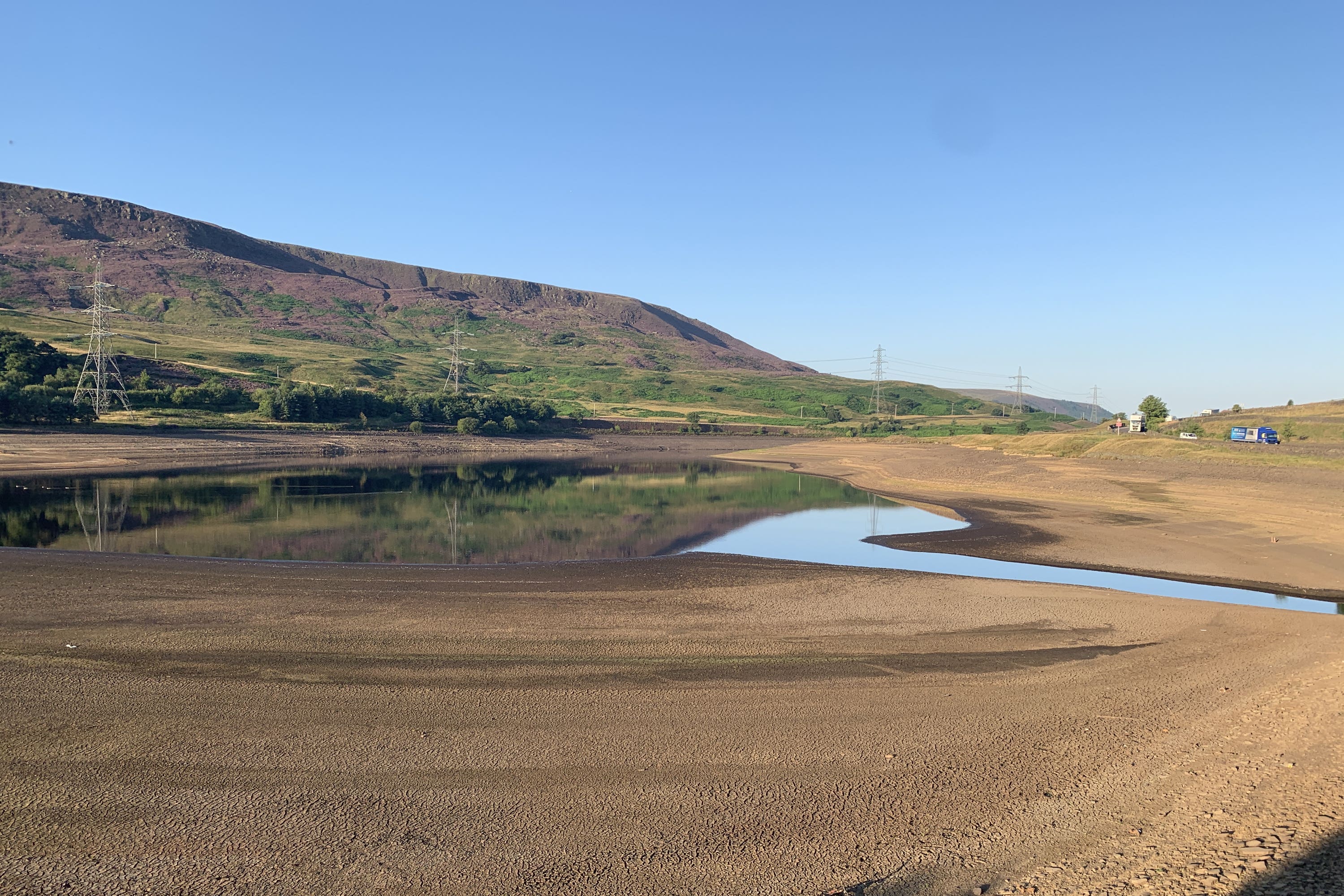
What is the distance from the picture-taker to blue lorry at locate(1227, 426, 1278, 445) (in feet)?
189

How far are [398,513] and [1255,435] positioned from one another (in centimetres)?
6072

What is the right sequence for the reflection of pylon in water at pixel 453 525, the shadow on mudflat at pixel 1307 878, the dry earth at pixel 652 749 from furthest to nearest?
1. the reflection of pylon in water at pixel 453 525
2. the dry earth at pixel 652 749
3. the shadow on mudflat at pixel 1307 878

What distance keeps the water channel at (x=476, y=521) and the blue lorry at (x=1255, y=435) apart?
1226 inches

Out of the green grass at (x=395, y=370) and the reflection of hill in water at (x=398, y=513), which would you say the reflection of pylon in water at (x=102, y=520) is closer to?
the reflection of hill in water at (x=398, y=513)

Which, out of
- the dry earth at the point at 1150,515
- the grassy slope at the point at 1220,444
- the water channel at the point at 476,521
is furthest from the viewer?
the grassy slope at the point at 1220,444

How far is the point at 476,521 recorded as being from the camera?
1394 inches

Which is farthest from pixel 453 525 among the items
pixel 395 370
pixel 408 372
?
pixel 408 372

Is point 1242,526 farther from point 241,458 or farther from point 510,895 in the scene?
point 241,458

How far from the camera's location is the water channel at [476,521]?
25.2m

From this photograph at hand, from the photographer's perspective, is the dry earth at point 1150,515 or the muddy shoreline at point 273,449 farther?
the muddy shoreline at point 273,449

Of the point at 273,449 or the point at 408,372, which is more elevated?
the point at 408,372

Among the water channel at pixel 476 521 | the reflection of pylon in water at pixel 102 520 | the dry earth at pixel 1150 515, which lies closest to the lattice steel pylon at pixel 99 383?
the water channel at pixel 476 521

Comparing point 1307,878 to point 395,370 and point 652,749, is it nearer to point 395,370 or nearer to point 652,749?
point 652,749

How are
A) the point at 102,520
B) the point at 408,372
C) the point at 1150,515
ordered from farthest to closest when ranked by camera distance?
the point at 408,372 → the point at 1150,515 → the point at 102,520
